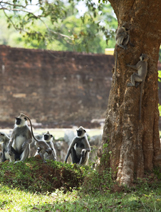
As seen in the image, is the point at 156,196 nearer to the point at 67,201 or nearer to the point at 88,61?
the point at 67,201

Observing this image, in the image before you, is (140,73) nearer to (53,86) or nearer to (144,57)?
(144,57)

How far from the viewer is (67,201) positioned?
453cm

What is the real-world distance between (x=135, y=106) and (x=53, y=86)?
10.9m

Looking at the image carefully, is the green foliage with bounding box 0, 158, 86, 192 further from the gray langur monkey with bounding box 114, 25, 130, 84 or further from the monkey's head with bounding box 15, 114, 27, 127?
the gray langur monkey with bounding box 114, 25, 130, 84

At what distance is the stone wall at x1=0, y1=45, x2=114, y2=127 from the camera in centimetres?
1496

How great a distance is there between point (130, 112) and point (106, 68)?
11.9 m

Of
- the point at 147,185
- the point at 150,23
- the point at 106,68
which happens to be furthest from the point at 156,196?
the point at 106,68

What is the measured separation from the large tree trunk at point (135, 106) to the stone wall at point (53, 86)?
9.62 m

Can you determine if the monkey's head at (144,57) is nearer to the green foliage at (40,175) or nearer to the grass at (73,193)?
the grass at (73,193)

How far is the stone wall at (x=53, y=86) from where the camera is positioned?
14961 mm

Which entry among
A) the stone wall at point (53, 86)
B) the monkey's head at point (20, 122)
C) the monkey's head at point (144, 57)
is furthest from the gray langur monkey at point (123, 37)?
the stone wall at point (53, 86)

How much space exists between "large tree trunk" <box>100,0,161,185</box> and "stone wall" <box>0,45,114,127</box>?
9.62 metres

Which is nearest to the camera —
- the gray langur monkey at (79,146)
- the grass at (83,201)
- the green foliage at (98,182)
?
the grass at (83,201)

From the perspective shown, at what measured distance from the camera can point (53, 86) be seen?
51.6ft
